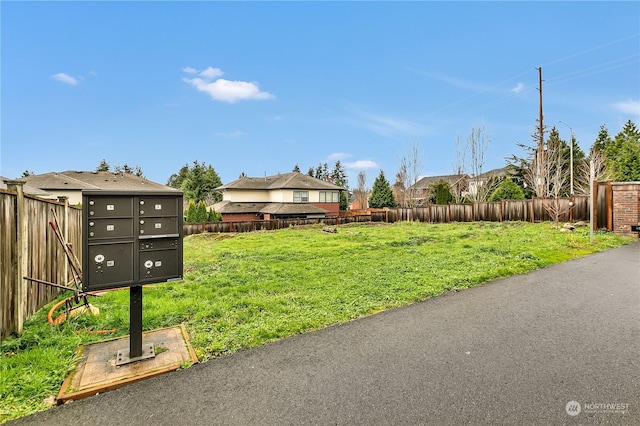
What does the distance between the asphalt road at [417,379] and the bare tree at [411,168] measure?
3477cm

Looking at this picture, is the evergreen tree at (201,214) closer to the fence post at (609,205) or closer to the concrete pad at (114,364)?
the concrete pad at (114,364)

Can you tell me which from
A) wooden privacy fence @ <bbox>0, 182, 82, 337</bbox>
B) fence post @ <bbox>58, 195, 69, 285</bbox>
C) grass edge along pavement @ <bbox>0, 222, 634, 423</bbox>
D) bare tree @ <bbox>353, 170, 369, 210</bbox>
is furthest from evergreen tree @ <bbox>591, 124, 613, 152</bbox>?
wooden privacy fence @ <bbox>0, 182, 82, 337</bbox>

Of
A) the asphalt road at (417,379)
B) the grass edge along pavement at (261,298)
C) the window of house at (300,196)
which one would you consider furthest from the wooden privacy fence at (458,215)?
the asphalt road at (417,379)

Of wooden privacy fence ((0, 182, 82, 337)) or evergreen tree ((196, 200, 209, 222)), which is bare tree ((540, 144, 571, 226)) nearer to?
evergreen tree ((196, 200, 209, 222))

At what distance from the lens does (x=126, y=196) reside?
2830mm

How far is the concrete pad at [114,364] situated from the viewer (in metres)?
2.48

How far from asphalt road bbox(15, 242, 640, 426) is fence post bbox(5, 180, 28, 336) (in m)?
1.99

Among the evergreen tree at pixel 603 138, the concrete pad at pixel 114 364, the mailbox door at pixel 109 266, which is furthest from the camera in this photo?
the evergreen tree at pixel 603 138

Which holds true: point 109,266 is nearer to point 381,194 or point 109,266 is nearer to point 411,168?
point 411,168

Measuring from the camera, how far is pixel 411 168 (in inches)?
1510

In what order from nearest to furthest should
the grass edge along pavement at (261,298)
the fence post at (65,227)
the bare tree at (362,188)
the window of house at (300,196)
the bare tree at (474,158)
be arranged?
the grass edge along pavement at (261,298), the fence post at (65,227), the window of house at (300,196), the bare tree at (474,158), the bare tree at (362,188)

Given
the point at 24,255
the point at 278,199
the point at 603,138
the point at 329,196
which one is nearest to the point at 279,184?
the point at 278,199

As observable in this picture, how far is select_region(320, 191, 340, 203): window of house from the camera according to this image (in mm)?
32281

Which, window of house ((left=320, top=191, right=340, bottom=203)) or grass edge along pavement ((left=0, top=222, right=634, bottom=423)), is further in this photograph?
window of house ((left=320, top=191, right=340, bottom=203))
